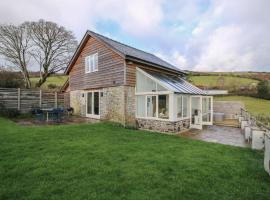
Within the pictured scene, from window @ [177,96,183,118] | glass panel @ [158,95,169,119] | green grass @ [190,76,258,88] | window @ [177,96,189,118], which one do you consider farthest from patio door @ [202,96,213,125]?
green grass @ [190,76,258,88]

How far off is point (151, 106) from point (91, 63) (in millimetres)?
6756

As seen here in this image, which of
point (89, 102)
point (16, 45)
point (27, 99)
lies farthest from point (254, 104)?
point (16, 45)

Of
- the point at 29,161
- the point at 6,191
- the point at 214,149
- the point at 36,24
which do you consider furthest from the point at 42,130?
the point at 36,24

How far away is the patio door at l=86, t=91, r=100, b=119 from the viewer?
16797 mm

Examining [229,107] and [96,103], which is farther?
[229,107]

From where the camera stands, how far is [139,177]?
5.33 metres

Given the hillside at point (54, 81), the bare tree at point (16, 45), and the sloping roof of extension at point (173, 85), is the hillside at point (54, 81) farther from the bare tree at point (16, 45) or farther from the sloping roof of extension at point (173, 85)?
the sloping roof of extension at point (173, 85)

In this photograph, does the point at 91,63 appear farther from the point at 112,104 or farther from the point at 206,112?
the point at 206,112

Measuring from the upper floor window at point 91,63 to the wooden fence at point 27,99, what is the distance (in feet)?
14.8

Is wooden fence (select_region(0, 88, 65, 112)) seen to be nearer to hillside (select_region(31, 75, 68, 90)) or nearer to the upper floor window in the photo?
the upper floor window

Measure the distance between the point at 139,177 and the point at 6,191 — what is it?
2.93m

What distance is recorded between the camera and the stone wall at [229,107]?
69.3ft

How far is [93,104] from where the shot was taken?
17.3 meters

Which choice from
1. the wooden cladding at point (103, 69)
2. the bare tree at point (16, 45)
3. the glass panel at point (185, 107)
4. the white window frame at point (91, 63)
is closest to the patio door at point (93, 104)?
the wooden cladding at point (103, 69)
